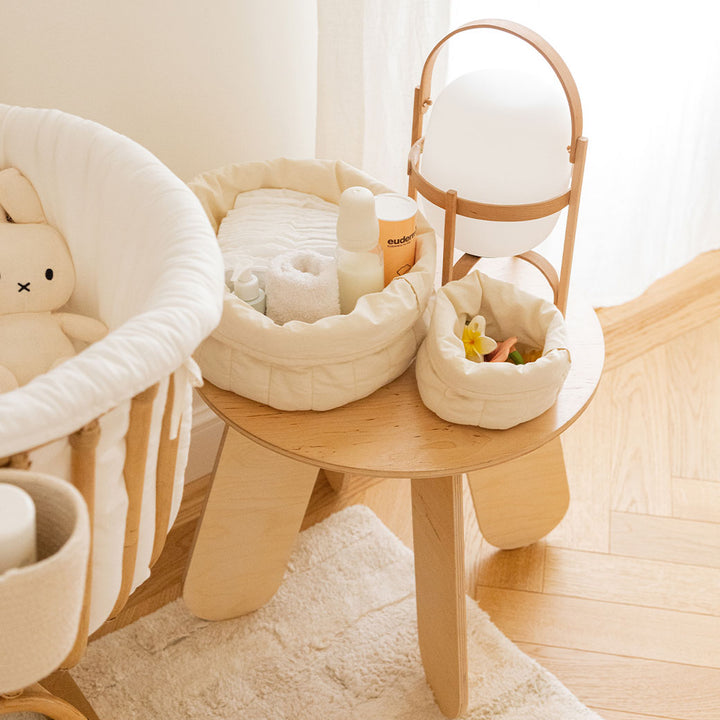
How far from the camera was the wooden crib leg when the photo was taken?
0.80 m

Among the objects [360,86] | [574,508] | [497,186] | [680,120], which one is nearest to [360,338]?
[497,186]

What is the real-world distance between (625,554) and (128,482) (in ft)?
3.31

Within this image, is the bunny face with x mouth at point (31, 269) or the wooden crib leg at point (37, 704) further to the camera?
the bunny face with x mouth at point (31, 269)

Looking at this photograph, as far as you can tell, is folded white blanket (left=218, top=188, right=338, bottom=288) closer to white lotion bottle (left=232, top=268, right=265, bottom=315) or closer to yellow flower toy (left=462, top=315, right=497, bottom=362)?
white lotion bottle (left=232, top=268, right=265, bottom=315)

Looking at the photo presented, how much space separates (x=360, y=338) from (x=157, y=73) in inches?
23.2

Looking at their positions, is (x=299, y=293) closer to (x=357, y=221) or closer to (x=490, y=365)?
(x=357, y=221)

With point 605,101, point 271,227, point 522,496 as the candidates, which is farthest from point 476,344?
point 605,101

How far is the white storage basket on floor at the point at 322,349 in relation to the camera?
94 centimetres

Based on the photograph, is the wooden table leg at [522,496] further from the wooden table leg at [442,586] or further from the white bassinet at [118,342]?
the white bassinet at [118,342]

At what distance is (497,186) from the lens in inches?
42.4

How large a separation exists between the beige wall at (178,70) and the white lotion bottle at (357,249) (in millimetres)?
444

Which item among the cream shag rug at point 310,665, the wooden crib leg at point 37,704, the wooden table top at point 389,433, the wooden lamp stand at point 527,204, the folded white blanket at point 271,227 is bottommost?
the cream shag rug at point 310,665

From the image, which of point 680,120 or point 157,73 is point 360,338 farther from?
point 680,120

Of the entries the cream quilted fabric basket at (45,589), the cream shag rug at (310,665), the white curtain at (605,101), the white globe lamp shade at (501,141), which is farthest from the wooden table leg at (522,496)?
the cream quilted fabric basket at (45,589)
